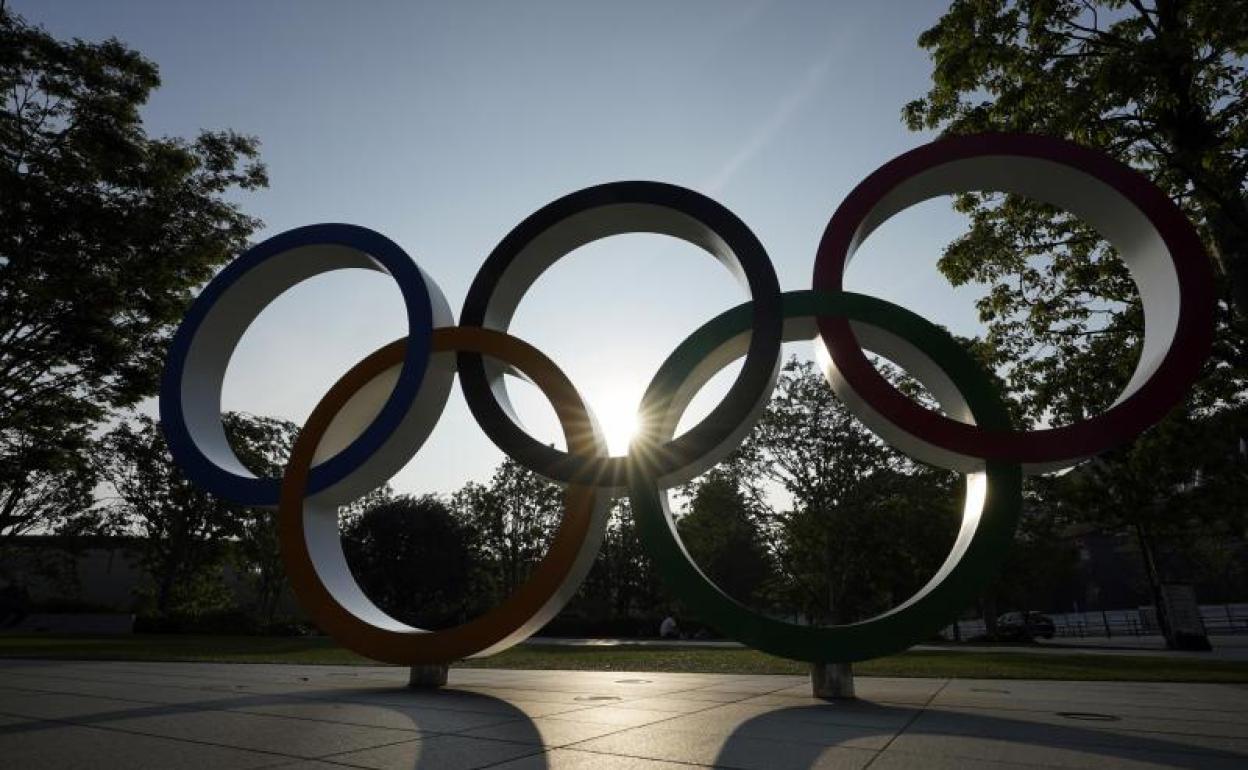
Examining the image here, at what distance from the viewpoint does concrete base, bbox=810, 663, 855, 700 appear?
28.1 ft

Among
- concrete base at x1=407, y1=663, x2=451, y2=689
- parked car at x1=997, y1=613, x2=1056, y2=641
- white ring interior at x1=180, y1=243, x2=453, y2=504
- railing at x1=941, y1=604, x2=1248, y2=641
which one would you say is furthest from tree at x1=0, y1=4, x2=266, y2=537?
parked car at x1=997, y1=613, x2=1056, y2=641

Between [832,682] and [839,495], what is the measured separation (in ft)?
69.7

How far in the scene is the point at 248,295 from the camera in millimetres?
11750

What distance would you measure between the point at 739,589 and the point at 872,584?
112 feet

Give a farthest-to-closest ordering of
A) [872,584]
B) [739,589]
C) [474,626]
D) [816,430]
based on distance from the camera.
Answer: [739,589], [872,584], [816,430], [474,626]

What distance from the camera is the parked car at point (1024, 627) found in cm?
3444

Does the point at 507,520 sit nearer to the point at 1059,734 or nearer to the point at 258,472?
the point at 258,472

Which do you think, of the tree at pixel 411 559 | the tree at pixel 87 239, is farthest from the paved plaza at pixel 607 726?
the tree at pixel 411 559

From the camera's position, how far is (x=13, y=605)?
1722 inches

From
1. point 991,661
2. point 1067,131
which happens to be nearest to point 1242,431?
point 991,661

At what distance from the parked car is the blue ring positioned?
34154 mm

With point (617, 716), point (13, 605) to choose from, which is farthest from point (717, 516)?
point (13, 605)

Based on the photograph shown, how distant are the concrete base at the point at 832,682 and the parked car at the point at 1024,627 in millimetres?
30673

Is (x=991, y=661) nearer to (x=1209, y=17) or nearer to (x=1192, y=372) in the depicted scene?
(x=1192, y=372)
